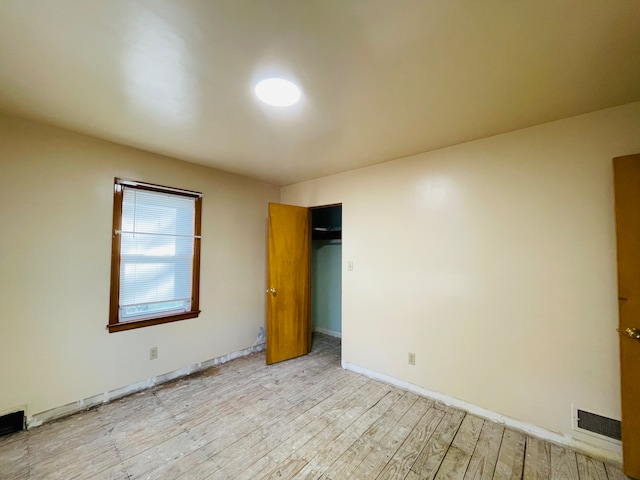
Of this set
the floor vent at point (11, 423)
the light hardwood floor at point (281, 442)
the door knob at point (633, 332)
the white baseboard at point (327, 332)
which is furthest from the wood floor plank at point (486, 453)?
the floor vent at point (11, 423)

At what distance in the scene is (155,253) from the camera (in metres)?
2.79

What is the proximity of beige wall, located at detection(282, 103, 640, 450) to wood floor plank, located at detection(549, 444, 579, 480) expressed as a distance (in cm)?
13

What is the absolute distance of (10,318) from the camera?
2.01 metres

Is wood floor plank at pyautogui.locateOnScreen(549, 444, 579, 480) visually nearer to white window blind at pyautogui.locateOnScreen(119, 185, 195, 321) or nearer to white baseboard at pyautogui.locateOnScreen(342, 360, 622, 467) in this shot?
white baseboard at pyautogui.locateOnScreen(342, 360, 622, 467)

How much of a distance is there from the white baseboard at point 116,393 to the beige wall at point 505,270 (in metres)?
1.83

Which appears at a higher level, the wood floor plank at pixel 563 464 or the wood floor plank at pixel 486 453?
the wood floor plank at pixel 563 464

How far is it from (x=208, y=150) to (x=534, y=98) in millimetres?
2737

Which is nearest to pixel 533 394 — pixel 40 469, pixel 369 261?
pixel 369 261

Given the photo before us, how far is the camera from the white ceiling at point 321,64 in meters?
1.12

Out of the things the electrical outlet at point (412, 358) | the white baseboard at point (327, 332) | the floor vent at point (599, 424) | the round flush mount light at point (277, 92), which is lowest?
the white baseboard at point (327, 332)

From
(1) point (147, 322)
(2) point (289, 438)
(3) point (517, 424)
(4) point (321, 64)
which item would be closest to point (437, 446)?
(3) point (517, 424)

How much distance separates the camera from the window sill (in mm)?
2485

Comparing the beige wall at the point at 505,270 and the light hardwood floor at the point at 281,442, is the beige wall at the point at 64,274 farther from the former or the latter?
the beige wall at the point at 505,270

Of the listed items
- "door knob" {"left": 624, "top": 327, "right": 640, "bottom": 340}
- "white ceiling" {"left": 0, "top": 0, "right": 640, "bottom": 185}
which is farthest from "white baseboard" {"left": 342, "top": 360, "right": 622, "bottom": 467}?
"white ceiling" {"left": 0, "top": 0, "right": 640, "bottom": 185}
